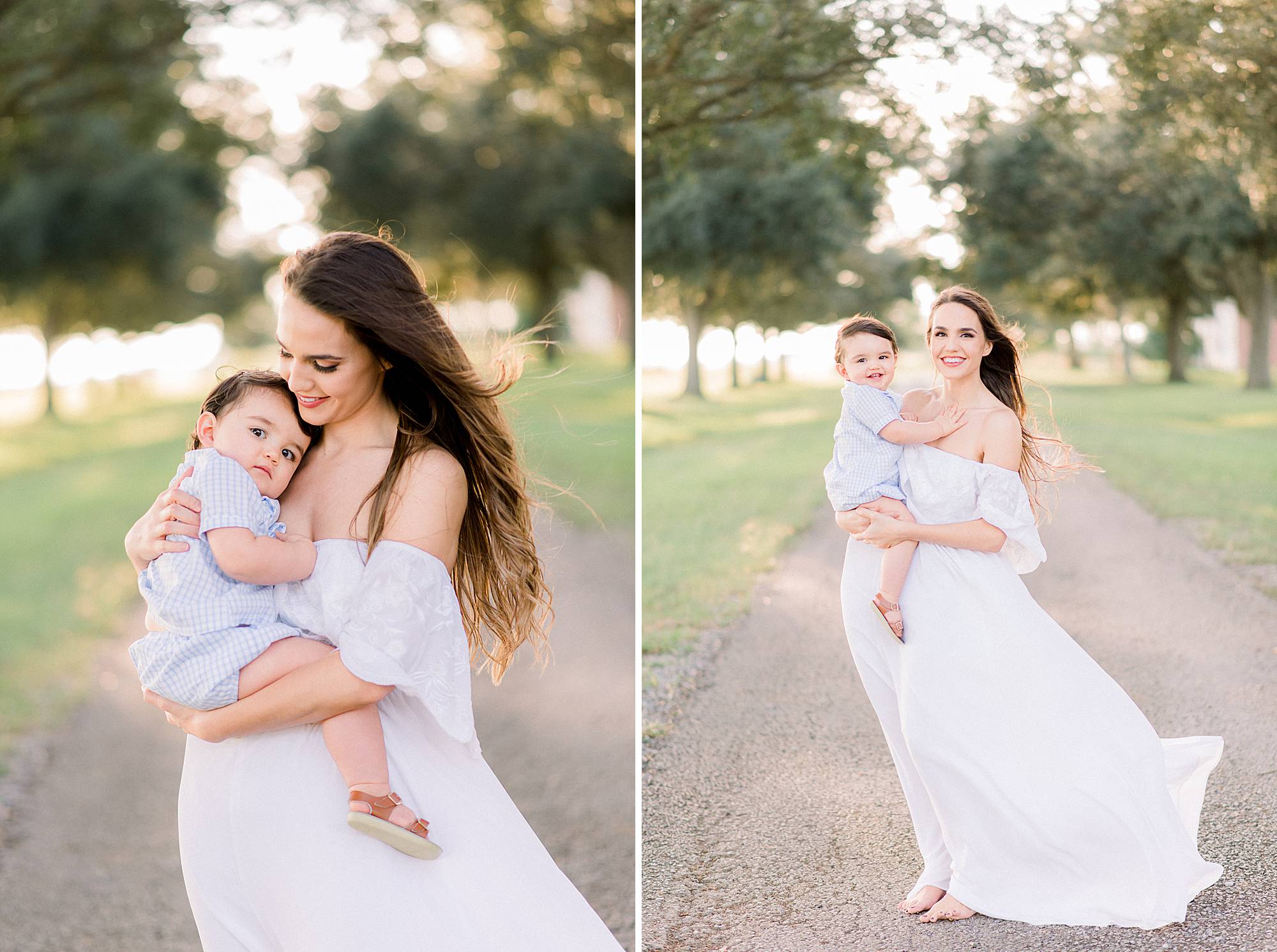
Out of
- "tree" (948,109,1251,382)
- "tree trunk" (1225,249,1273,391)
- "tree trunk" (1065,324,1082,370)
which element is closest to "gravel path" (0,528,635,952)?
"tree trunk" (1065,324,1082,370)

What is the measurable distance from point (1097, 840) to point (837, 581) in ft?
5.39

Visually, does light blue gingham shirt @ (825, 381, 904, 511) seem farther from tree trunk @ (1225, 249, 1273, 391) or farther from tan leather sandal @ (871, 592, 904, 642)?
tree trunk @ (1225, 249, 1273, 391)

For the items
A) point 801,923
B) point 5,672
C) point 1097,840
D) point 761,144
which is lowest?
point 5,672

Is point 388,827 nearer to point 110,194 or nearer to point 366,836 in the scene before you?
point 366,836

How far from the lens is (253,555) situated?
1944 mm

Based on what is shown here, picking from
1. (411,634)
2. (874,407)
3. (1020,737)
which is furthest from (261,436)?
(1020,737)

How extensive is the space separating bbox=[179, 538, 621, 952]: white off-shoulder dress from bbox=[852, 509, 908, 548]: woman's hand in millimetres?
1012

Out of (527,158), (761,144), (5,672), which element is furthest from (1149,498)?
(527,158)

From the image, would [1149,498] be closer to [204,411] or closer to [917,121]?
[917,121]

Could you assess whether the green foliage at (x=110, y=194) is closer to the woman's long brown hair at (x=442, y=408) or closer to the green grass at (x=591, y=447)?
the green grass at (x=591, y=447)

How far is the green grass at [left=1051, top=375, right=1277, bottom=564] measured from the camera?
11.7 ft

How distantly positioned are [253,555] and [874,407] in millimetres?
1400

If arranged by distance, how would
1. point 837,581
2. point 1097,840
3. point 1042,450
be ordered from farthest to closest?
1. point 837,581
2. point 1042,450
3. point 1097,840

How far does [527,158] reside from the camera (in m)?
18.4
